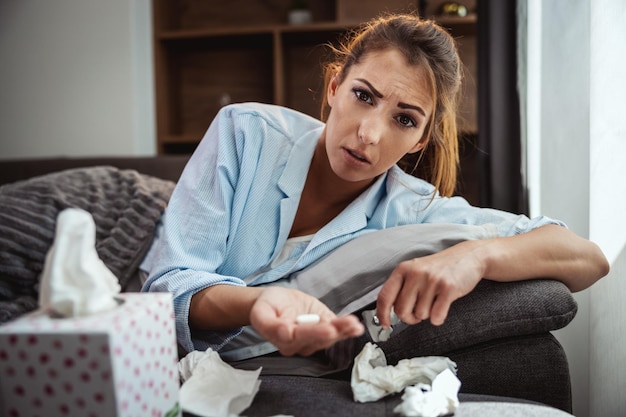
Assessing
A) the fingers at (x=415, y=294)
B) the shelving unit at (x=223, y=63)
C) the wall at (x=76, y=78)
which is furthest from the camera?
the shelving unit at (x=223, y=63)

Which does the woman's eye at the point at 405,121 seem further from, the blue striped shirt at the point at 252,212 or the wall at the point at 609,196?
the wall at the point at 609,196

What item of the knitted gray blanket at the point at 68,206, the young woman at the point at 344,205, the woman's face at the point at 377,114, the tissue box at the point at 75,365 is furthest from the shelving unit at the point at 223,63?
the tissue box at the point at 75,365

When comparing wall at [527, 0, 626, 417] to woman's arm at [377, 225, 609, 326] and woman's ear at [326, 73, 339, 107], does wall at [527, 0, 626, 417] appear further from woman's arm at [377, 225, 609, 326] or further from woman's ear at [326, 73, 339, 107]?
woman's ear at [326, 73, 339, 107]

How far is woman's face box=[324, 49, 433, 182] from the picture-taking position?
3.96 feet

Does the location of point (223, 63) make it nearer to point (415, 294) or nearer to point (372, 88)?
point (372, 88)

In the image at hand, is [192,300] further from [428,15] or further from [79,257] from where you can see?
[428,15]

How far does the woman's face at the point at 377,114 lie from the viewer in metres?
1.21

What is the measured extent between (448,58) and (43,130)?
2.69 m

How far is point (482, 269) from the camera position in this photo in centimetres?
106

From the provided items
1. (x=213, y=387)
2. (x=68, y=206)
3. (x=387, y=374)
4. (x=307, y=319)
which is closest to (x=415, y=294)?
(x=387, y=374)

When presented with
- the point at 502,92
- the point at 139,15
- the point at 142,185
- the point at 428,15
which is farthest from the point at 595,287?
the point at 139,15

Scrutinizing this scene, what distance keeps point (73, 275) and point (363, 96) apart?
737mm

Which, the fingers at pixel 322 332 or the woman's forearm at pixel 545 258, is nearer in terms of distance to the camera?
the fingers at pixel 322 332

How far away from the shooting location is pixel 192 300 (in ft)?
3.60
